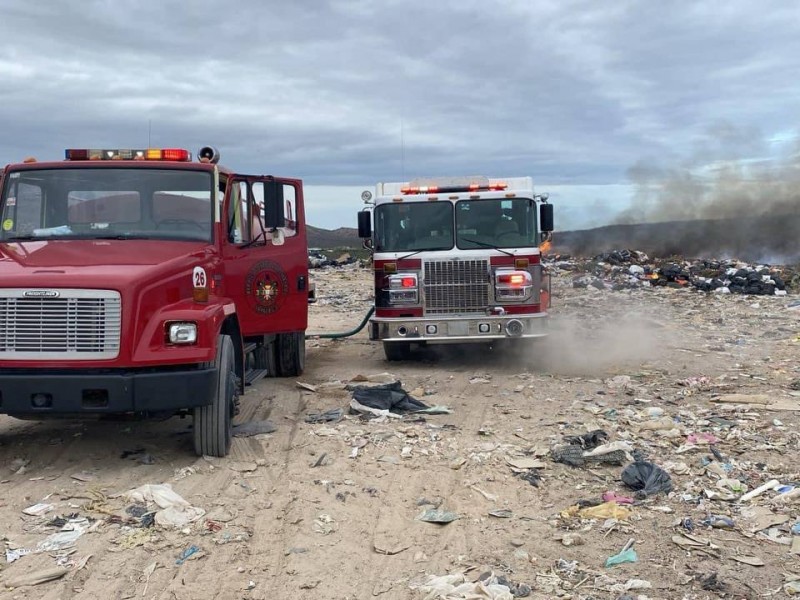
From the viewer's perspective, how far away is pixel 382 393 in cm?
763

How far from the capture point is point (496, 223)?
993 centimetres

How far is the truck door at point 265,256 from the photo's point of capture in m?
6.98

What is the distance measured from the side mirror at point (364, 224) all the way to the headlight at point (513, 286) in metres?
1.81

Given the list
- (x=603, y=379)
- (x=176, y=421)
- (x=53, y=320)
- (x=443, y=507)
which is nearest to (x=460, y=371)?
(x=603, y=379)

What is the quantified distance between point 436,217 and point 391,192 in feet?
2.41

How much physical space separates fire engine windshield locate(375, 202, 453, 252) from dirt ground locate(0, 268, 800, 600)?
1889mm

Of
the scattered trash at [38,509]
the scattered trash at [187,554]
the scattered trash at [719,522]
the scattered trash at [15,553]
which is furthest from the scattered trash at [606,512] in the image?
the scattered trash at [38,509]

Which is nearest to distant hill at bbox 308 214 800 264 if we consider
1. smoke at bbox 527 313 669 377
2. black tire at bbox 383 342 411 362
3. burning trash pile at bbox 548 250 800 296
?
burning trash pile at bbox 548 250 800 296

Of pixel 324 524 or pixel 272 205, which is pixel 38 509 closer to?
pixel 324 524

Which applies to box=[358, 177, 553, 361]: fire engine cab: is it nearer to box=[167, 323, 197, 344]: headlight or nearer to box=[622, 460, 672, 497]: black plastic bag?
box=[622, 460, 672, 497]: black plastic bag

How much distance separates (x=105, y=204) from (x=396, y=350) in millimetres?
5109

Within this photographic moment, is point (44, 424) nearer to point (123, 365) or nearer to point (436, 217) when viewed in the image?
point (123, 365)

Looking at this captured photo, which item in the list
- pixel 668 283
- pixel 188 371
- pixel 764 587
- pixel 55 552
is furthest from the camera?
pixel 668 283

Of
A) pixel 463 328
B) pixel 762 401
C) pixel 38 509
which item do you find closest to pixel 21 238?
pixel 38 509
